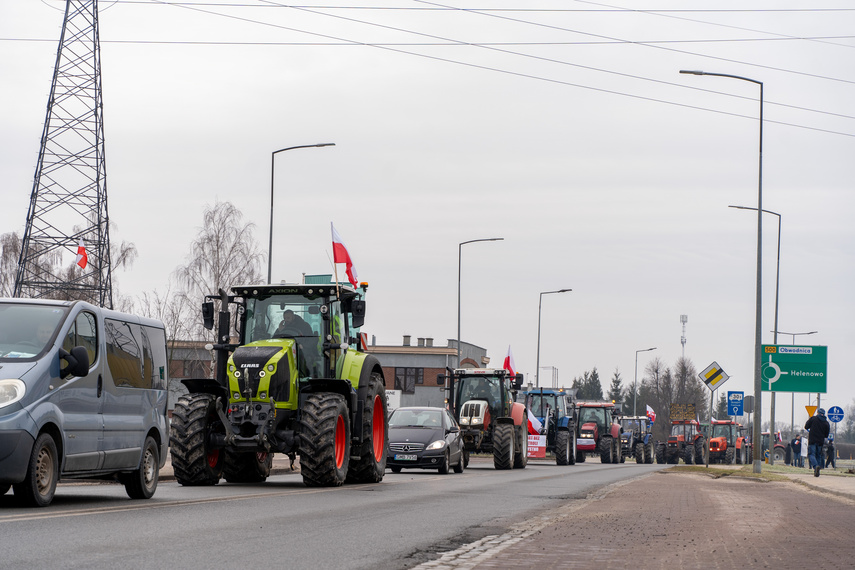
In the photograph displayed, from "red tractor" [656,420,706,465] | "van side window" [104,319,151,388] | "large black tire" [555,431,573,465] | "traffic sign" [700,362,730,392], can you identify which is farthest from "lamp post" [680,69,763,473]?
"red tractor" [656,420,706,465]

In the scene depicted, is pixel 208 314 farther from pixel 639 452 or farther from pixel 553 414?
pixel 639 452

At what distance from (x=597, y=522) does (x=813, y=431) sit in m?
19.2

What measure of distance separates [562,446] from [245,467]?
2187 cm

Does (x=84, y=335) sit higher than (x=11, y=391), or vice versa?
(x=84, y=335)

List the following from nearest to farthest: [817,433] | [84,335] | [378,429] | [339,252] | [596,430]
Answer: [84,335] → [378,429] → [339,252] → [817,433] → [596,430]

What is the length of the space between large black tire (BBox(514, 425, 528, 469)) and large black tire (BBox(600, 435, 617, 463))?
15043mm

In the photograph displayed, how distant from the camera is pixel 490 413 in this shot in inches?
1282

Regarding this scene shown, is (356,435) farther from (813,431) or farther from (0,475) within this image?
(813,431)

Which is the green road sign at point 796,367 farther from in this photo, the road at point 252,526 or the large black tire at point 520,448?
the road at point 252,526

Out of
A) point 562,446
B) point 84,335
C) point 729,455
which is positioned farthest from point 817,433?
point 729,455

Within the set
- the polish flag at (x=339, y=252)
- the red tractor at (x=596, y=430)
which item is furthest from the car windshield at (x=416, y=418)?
the red tractor at (x=596, y=430)

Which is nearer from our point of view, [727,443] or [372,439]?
[372,439]

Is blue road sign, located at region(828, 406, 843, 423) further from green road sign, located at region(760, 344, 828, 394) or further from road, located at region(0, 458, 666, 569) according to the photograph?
road, located at region(0, 458, 666, 569)

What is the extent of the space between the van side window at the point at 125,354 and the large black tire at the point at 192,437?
285 cm
